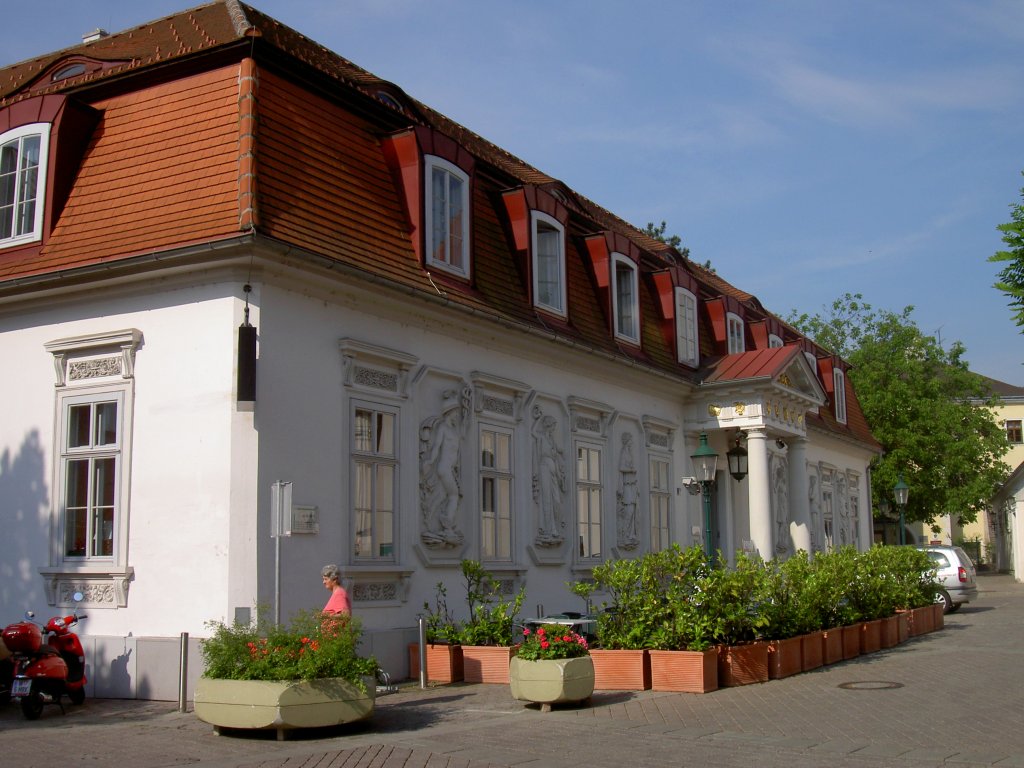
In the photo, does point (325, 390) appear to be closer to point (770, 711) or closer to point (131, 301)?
point (131, 301)

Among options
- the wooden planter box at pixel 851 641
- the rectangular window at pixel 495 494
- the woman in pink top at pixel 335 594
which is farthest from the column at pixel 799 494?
the woman in pink top at pixel 335 594

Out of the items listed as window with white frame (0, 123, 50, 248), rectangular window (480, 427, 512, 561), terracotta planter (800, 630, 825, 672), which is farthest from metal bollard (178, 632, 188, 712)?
terracotta planter (800, 630, 825, 672)

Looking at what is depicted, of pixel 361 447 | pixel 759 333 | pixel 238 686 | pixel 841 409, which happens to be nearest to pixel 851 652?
pixel 361 447

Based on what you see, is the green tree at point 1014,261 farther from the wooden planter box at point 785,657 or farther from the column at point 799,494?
the column at point 799,494

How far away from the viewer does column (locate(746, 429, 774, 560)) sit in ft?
76.1

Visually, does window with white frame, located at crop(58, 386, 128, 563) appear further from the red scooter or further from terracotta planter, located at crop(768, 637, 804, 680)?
terracotta planter, located at crop(768, 637, 804, 680)

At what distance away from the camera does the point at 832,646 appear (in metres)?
16.0

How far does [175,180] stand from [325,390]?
306 cm

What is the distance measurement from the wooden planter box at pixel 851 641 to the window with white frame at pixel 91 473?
1010 cm

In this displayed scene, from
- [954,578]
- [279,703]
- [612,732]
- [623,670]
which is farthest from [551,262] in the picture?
[954,578]

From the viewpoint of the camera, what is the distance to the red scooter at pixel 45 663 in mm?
11484

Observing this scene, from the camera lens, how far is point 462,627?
48.6 ft

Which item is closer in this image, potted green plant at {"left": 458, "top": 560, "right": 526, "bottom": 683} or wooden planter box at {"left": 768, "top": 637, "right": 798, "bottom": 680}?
potted green plant at {"left": 458, "top": 560, "right": 526, "bottom": 683}

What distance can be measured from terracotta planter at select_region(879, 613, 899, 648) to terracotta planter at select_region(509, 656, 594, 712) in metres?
8.12
